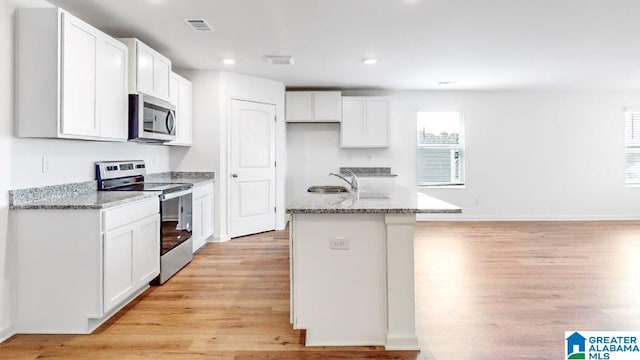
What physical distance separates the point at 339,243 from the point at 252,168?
3.49 meters

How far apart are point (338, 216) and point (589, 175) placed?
21.2 feet

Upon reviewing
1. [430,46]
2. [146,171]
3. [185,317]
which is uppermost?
[430,46]

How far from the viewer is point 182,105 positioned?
4.69 m

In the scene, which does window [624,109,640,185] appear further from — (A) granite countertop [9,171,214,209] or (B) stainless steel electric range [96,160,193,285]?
(A) granite countertop [9,171,214,209]

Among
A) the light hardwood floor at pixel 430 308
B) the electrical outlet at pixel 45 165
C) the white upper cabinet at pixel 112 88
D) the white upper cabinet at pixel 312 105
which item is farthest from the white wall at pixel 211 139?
the electrical outlet at pixel 45 165

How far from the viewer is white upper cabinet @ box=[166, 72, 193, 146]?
441cm

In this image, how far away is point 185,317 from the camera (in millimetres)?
2656

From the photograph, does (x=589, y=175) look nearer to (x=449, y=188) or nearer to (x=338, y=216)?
(x=449, y=188)

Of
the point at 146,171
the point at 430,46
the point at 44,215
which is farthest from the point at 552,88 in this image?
the point at 44,215

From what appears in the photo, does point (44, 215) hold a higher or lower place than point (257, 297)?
higher

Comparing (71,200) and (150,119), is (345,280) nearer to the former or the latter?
(71,200)

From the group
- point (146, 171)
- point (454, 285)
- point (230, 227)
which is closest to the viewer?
point (454, 285)

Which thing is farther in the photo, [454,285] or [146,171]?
[146,171]

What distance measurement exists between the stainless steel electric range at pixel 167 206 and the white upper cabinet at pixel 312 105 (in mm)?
2607
